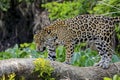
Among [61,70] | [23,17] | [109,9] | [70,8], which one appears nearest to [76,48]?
[109,9]

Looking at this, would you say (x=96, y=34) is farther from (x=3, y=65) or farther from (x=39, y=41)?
(x=3, y=65)

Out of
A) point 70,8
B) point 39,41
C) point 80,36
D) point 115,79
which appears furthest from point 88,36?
point 70,8

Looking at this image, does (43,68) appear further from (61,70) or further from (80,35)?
(80,35)

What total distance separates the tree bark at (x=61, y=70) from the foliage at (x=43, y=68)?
3.8 inches

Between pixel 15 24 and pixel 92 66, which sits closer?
pixel 92 66

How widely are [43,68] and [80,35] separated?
71.2 inches

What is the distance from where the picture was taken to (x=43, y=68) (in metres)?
8.89

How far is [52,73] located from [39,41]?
207cm

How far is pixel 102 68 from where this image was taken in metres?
9.95

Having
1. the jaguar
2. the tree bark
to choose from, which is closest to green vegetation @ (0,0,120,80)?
the tree bark

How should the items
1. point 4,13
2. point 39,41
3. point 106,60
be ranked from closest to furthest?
point 106,60
point 39,41
point 4,13

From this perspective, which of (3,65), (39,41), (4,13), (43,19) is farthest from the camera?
(4,13)

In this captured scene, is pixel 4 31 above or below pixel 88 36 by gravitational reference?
below

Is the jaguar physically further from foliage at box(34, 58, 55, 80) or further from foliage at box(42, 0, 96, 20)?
foliage at box(42, 0, 96, 20)
